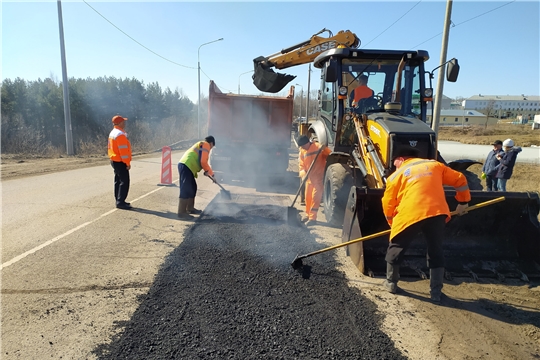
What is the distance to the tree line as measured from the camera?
21.8 meters

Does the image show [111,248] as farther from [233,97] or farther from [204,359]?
[233,97]

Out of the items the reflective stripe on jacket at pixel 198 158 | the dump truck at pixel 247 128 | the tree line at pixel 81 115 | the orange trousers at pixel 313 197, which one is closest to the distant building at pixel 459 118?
the tree line at pixel 81 115

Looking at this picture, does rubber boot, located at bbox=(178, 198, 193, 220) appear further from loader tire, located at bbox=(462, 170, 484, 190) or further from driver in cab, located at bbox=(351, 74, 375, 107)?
loader tire, located at bbox=(462, 170, 484, 190)

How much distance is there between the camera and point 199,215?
21.4 ft

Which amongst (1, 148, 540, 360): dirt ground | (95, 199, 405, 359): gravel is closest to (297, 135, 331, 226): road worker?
(95, 199, 405, 359): gravel

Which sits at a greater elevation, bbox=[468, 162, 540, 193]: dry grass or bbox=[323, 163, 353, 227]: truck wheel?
bbox=[323, 163, 353, 227]: truck wheel

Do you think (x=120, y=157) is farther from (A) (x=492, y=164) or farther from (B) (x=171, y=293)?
(A) (x=492, y=164)

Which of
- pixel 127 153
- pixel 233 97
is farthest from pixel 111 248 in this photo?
pixel 233 97

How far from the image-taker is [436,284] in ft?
11.3

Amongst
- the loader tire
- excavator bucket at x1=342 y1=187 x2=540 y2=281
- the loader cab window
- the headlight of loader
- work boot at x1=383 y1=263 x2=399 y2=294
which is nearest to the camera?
work boot at x1=383 y1=263 x2=399 y2=294

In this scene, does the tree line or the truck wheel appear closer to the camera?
the truck wheel

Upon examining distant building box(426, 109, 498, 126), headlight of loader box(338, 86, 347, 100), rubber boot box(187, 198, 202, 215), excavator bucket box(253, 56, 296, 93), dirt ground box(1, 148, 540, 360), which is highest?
distant building box(426, 109, 498, 126)

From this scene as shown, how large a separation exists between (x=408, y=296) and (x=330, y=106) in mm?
3687

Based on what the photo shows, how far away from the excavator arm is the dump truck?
1362mm
